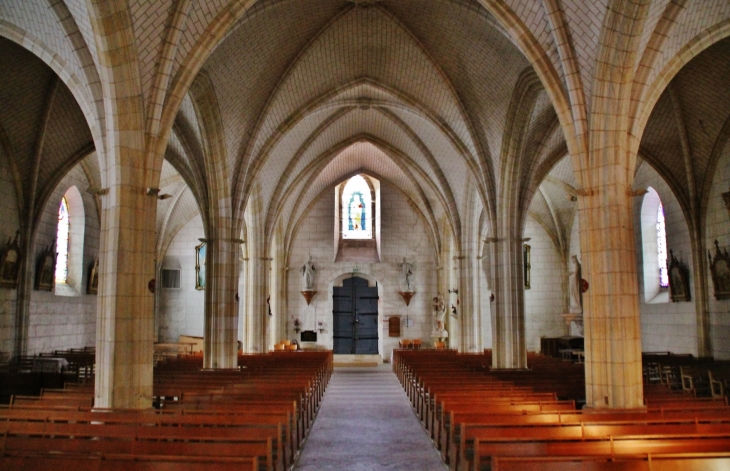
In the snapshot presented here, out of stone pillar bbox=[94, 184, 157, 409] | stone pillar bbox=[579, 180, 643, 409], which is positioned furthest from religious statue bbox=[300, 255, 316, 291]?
stone pillar bbox=[579, 180, 643, 409]

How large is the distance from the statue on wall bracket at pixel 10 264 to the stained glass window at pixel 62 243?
391 cm

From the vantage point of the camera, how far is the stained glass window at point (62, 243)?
2209 centimetres

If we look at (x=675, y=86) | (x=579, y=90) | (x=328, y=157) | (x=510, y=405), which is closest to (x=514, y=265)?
(x=675, y=86)

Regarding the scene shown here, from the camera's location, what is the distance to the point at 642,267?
2278 centimetres

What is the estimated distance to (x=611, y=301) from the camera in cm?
1037

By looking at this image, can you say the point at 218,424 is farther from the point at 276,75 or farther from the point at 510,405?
the point at 276,75

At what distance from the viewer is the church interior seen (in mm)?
10273

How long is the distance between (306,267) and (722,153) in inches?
752

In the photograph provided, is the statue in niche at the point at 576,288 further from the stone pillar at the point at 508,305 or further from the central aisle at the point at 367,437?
the central aisle at the point at 367,437

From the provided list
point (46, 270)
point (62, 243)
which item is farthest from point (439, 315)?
point (46, 270)

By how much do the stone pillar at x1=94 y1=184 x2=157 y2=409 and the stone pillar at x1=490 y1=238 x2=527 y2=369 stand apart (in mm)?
10627

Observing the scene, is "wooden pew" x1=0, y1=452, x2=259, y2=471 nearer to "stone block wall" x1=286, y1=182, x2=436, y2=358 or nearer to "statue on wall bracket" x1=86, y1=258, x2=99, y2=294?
"statue on wall bracket" x1=86, y1=258, x2=99, y2=294

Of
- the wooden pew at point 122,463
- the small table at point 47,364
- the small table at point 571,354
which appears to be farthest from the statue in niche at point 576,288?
the wooden pew at point 122,463

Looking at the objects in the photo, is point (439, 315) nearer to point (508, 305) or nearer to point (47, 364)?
point (508, 305)
